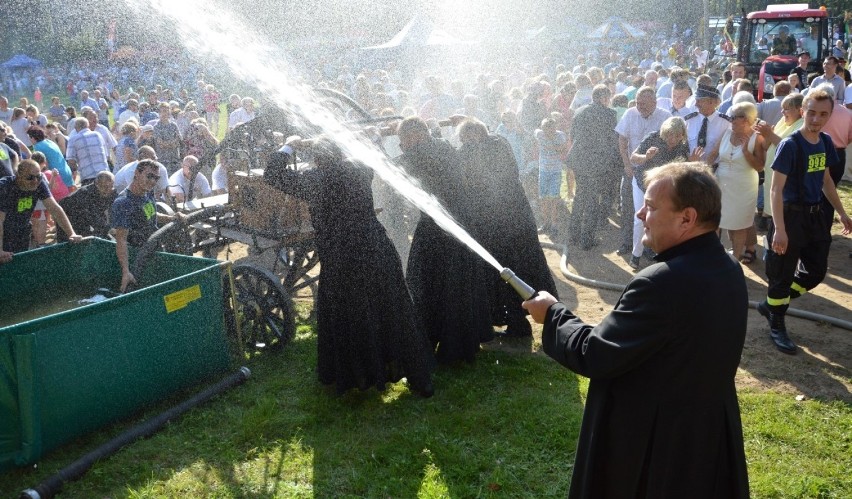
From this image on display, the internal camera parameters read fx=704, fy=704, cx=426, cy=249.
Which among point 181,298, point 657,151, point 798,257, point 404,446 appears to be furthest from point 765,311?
point 181,298

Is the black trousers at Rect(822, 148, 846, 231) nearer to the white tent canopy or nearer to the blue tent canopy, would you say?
the white tent canopy

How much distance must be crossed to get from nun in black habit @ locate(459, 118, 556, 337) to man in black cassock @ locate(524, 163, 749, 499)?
339 centimetres

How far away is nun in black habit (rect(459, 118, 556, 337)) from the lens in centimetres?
602

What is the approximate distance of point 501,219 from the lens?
6.30 metres

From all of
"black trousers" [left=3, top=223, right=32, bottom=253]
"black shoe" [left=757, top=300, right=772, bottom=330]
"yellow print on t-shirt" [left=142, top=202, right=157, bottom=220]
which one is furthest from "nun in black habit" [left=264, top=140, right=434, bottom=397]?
"black trousers" [left=3, top=223, right=32, bottom=253]

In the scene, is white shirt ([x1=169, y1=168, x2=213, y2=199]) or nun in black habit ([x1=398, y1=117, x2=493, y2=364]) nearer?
nun in black habit ([x1=398, y1=117, x2=493, y2=364])

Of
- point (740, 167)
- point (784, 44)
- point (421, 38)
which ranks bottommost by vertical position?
point (740, 167)

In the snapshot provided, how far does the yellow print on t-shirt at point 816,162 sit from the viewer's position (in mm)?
5566

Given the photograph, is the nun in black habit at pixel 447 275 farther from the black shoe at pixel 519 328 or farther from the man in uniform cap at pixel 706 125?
the man in uniform cap at pixel 706 125

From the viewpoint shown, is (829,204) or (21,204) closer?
(829,204)

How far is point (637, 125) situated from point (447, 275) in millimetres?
3866

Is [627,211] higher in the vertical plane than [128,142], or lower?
lower

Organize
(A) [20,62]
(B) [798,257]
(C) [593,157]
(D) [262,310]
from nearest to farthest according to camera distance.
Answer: (B) [798,257], (D) [262,310], (C) [593,157], (A) [20,62]

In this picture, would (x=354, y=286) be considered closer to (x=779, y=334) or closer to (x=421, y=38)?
(x=779, y=334)
